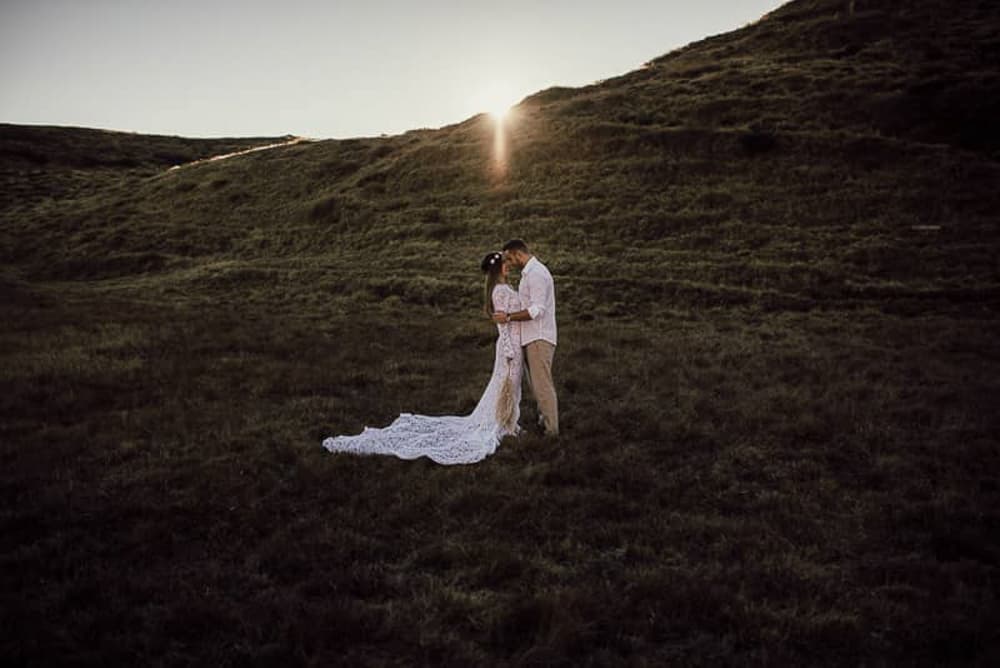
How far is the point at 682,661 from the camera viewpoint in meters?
5.67

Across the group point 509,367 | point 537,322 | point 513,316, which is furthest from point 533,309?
point 509,367

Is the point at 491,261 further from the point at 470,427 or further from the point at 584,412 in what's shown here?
the point at 584,412

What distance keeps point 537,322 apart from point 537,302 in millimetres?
446

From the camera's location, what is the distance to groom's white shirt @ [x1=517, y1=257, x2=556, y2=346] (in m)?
11.8

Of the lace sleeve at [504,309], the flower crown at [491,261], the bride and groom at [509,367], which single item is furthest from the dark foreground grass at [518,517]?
the flower crown at [491,261]

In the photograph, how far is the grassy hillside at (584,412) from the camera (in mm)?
6270

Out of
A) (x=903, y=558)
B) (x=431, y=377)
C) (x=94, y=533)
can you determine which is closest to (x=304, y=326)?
(x=431, y=377)

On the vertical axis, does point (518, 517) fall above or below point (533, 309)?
below

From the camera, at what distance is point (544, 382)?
39.4ft

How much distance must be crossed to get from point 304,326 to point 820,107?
32202 mm

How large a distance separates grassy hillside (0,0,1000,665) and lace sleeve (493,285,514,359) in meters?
1.71

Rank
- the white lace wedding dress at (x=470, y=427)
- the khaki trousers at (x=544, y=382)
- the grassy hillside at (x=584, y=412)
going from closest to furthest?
the grassy hillside at (x=584, y=412) < the white lace wedding dress at (x=470, y=427) < the khaki trousers at (x=544, y=382)

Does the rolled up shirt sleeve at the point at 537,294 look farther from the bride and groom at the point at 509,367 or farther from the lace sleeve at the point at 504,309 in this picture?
the lace sleeve at the point at 504,309

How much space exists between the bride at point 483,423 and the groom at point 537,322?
194mm
